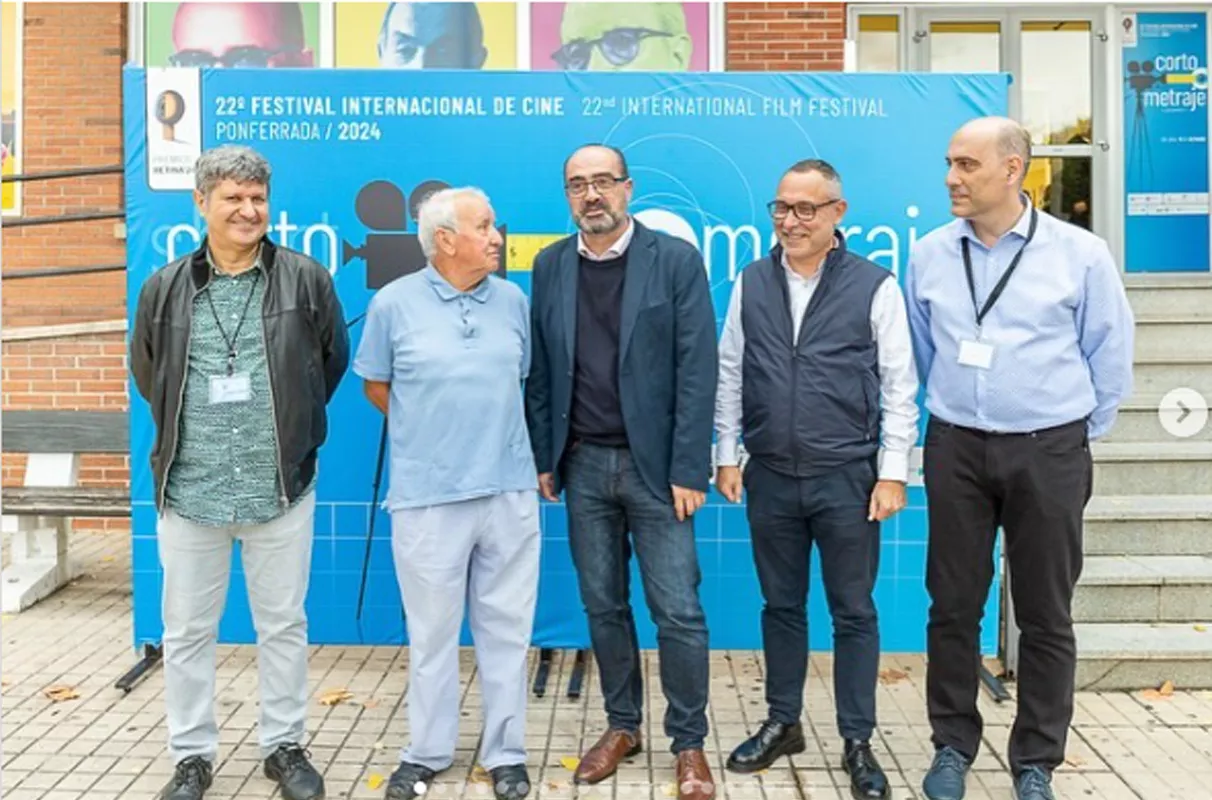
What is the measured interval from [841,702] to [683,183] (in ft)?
6.95

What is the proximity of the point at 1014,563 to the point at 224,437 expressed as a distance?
245 centimetres

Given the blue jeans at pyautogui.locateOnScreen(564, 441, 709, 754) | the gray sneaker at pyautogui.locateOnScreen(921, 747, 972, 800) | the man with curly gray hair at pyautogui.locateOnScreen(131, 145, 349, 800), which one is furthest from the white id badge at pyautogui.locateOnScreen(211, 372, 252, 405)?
the gray sneaker at pyautogui.locateOnScreen(921, 747, 972, 800)

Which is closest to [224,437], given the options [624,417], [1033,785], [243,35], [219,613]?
[219,613]

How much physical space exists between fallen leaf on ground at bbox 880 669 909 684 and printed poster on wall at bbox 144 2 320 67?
17.8 ft

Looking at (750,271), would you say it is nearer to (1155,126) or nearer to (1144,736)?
(1144,736)

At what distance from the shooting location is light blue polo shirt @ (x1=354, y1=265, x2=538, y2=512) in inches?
143

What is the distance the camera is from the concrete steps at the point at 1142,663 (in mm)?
4758

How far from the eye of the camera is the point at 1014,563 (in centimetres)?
371

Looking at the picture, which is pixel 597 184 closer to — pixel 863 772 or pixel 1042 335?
pixel 1042 335

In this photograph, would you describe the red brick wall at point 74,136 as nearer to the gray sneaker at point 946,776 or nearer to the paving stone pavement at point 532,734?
the paving stone pavement at point 532,734

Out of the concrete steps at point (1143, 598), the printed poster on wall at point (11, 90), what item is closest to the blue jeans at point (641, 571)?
the concrete steps at point (1143, 598)

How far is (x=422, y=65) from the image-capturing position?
791cm

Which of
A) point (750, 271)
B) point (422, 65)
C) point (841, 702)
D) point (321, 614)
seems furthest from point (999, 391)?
point (422, 65)

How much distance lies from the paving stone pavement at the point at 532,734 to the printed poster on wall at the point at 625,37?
4.17m
